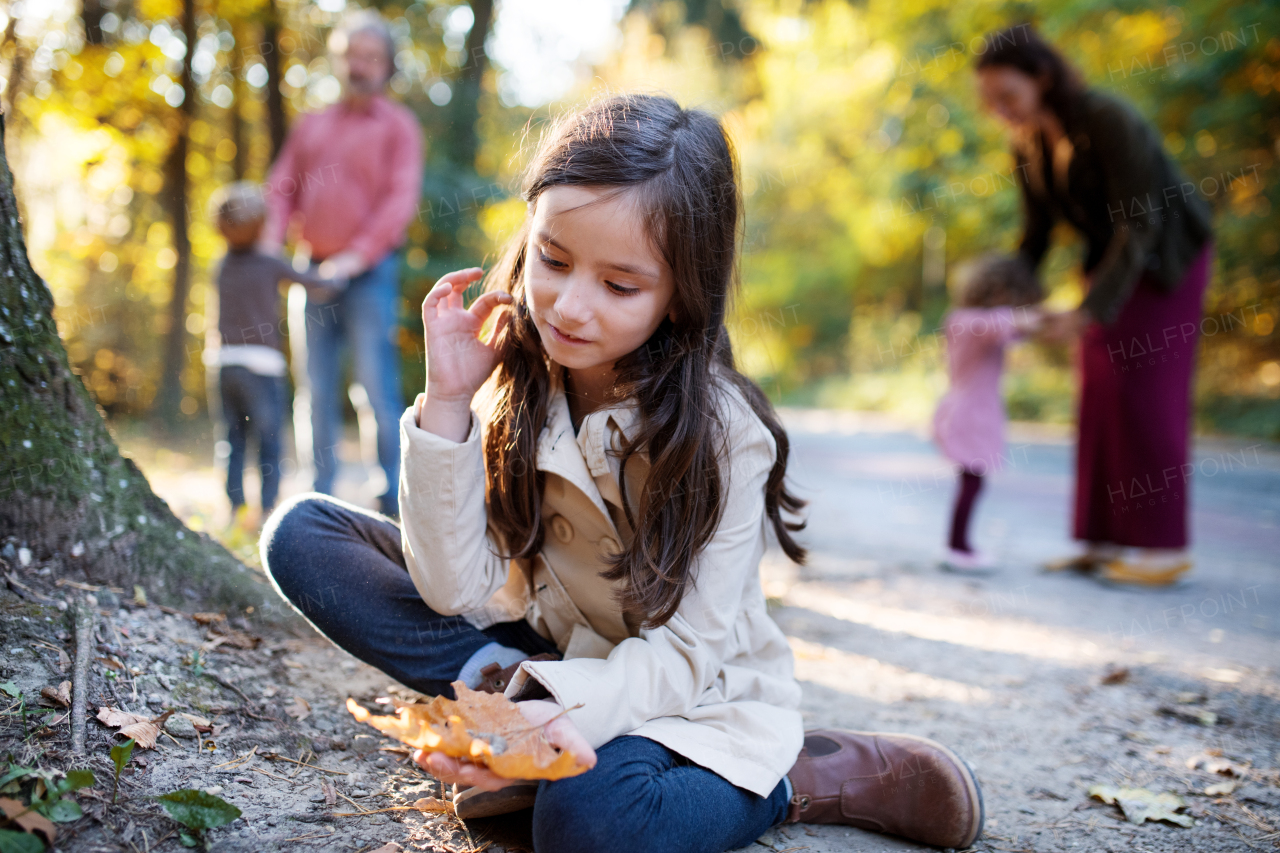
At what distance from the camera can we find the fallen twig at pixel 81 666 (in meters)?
1.44

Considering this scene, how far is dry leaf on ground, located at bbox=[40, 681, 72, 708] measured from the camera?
1.49 m

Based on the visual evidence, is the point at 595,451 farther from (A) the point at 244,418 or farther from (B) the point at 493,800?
(A) the point at 244,418

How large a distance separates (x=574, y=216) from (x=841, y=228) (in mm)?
20820

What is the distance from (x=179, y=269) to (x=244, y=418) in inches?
200

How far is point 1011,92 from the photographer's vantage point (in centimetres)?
372

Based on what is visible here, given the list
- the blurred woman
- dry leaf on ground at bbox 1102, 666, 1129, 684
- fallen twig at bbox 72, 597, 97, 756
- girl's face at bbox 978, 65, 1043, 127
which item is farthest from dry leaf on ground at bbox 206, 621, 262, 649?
girl's face at bbox 978, 65, 1043, 127

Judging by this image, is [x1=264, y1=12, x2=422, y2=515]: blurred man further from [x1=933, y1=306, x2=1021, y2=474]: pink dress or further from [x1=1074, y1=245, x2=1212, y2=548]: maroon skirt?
[x1=1074, y1=245, x2=1212, y2=548]: maroon skirt

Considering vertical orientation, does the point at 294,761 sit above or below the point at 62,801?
below

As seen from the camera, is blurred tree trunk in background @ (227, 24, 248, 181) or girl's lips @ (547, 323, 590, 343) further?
blurred tree trunk in background @ (227, 24, 248, 181)

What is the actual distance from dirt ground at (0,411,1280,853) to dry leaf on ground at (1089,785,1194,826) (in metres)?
0.02

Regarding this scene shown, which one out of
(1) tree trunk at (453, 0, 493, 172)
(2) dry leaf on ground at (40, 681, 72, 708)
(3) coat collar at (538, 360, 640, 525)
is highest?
(1) tree trunk at (453, 0, 493, 172)

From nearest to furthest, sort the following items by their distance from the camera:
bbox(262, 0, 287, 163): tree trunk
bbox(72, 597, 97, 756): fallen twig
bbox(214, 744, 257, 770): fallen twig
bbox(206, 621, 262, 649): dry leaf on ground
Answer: bbox(72, 597, 97, 756): fallen twig, bbox(214, 744, 257, 770): fallen twig, bbox(206, 621, 262, 649): dry leaf on ground, bbox(262, 0, 287, 163): tree trunk

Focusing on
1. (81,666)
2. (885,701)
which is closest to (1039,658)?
(885,701)

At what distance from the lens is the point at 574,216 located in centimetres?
154
